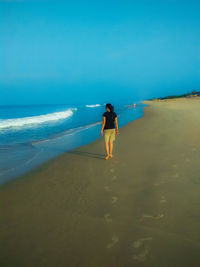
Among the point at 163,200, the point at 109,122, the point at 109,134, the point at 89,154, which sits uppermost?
the point at 109,122

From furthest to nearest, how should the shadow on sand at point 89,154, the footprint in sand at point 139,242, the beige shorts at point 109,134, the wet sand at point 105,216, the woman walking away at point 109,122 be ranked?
1. the shadow on sand at point 89,154
2. the beige shorts at point 109,134
3. the woman walking away at point 109,122
4. the footprint in sand at point 139,242
5. the wet sand at point 105,216

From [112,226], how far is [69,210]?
0.97 metres

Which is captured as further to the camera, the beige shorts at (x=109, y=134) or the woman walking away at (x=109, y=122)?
the beige shorts at (x=109, y=134)

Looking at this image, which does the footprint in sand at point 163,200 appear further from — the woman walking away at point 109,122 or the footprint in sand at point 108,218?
the woman walking away at point 109,122

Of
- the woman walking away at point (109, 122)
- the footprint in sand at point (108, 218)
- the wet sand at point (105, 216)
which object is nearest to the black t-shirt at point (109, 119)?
the woman walking away at point (109, 122)

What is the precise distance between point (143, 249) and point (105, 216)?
955 mm

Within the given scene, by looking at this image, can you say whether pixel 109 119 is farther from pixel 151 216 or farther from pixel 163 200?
pixel 151 216

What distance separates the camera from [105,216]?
11.4 ft

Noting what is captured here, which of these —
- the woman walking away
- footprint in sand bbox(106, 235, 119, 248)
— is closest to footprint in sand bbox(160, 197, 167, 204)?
footprint in sand bbox(106, 235, 119, 248)

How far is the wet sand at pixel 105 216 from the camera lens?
2.62 metres

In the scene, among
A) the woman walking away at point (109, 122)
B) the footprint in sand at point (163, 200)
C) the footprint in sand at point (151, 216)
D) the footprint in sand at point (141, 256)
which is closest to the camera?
the footprint in sand at point (141, 256)

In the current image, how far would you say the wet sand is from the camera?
2615 millimetres

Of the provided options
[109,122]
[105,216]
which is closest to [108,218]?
[105,216]

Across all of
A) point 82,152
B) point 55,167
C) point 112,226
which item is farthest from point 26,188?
point 82,152
